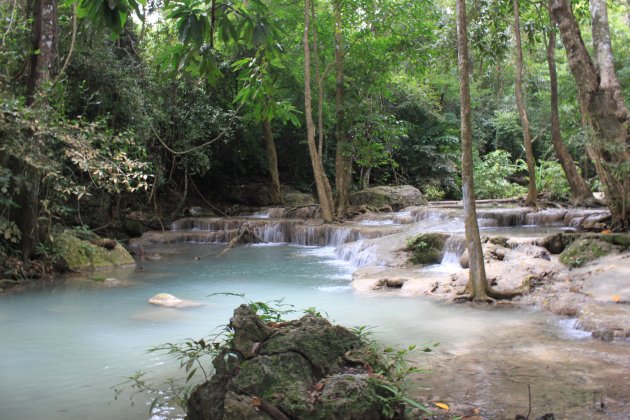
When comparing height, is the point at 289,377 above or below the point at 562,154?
below

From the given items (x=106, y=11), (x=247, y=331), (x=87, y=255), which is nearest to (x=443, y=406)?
(x=247, y=331)

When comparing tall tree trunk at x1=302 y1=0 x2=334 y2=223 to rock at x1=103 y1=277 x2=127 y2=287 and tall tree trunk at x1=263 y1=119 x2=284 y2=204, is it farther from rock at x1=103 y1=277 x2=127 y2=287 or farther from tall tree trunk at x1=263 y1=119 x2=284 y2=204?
rock at x1=103 y1=277 x2=127 y2=287

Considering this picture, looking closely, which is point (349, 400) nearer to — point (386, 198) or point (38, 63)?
point (38, 63)

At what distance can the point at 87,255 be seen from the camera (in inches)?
472

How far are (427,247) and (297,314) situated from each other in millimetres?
4616

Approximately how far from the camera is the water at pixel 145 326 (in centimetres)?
459

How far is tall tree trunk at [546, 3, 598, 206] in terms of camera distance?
15.1 metres

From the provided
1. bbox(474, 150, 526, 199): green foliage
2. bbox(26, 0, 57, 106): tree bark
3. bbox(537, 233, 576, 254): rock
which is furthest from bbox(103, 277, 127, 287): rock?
bbox(474, 150, 526, 199): green foliage

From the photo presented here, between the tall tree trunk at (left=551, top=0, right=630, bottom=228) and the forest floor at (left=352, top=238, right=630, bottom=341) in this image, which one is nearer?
the forest floor at (left=352, top=238, right=630, bottom=341)

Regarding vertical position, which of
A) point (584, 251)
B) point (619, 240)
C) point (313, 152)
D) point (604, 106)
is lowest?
point (584, 251)

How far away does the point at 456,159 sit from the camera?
26156 mm

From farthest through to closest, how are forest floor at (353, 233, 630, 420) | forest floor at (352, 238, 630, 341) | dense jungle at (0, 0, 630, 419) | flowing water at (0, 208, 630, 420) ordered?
forest floor at (352, 238, 630, 341) → flowing water at (0, 208, 630, 420) → forest floor at (353, 233, 630, 420) → dense jungle at (0, 0, 630, 419)

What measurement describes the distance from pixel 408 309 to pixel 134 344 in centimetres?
354

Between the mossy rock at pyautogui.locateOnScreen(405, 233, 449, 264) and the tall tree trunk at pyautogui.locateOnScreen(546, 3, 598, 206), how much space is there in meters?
5.83
